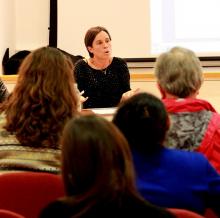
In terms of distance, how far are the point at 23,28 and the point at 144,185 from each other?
178 inches

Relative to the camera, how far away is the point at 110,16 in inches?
220

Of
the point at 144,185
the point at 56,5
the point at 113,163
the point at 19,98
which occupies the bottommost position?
the point at 144,185

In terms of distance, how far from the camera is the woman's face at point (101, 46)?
4094 millimetres

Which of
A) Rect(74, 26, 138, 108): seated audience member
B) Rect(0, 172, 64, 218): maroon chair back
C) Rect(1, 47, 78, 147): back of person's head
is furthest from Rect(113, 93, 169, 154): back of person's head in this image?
Rect(74, 26, 138, 108): seated audience member

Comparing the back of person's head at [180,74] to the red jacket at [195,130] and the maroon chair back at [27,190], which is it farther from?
the maroon chair back at [27,190]

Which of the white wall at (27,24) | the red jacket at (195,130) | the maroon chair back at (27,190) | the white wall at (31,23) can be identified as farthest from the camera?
the white wall at (31,23)

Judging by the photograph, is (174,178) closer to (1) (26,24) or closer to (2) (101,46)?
(2) (101,46)

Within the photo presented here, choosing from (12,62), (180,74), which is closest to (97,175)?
(180,74)

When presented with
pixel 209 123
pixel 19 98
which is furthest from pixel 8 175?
pixel 209 123

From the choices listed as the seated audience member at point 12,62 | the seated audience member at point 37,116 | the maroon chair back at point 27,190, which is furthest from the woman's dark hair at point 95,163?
the seated audience member at point 12,62

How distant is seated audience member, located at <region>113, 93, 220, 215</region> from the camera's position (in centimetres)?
166

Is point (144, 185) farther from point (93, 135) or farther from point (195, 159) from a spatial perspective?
point (93, 135)

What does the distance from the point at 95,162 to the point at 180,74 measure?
1102 millimetres

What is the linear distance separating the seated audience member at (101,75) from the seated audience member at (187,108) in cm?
176
